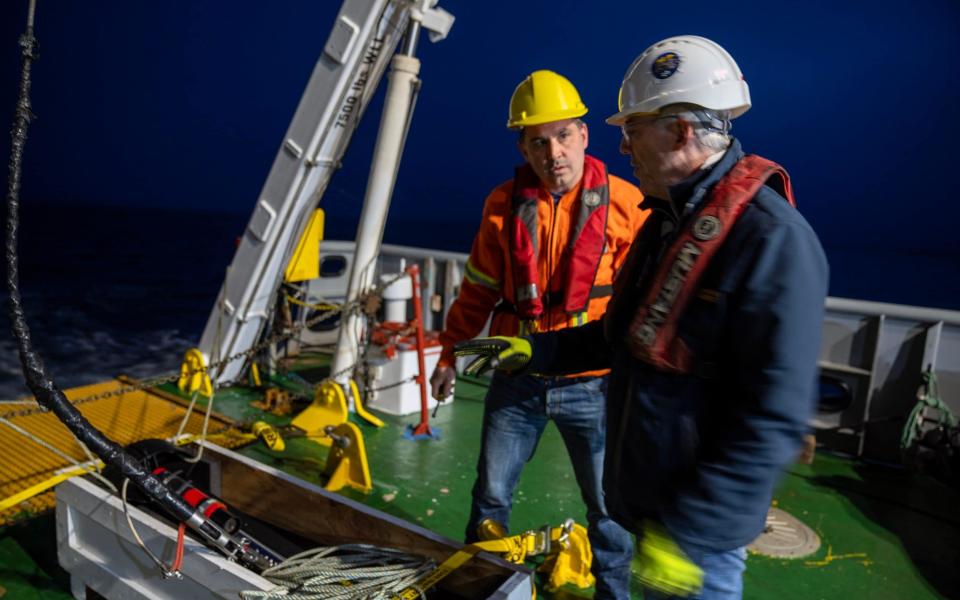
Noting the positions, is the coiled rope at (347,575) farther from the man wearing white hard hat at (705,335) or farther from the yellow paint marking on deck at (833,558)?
the yellow paint marking on deck at (833,558)

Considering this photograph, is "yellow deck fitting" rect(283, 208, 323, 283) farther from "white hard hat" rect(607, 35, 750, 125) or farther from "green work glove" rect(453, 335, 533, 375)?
"white hard hat" rect(607, 35, 750, 125)

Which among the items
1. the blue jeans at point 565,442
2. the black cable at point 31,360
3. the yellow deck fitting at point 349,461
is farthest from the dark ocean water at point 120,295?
the blue jeans at point 565,442

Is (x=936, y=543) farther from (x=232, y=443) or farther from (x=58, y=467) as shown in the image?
(x=58, y=467)

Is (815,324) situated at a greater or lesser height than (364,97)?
lesser

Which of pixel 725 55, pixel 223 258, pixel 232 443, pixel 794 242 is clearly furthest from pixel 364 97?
pixel 223 258

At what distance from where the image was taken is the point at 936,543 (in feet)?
11.0

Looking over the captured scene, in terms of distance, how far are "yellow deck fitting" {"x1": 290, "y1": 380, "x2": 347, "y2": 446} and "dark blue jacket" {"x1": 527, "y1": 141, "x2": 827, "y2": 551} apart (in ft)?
10.9

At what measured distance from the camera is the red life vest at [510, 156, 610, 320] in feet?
7.02

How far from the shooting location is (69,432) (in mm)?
4230

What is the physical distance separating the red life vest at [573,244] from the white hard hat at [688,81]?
2.58 feet

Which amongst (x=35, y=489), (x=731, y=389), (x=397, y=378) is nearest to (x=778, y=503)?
(x=397, y=378)

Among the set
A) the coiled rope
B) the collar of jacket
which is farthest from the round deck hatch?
the collar of jacket

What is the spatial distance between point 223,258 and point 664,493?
41.0 metres

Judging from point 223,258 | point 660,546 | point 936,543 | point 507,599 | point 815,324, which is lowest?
point 223,258
